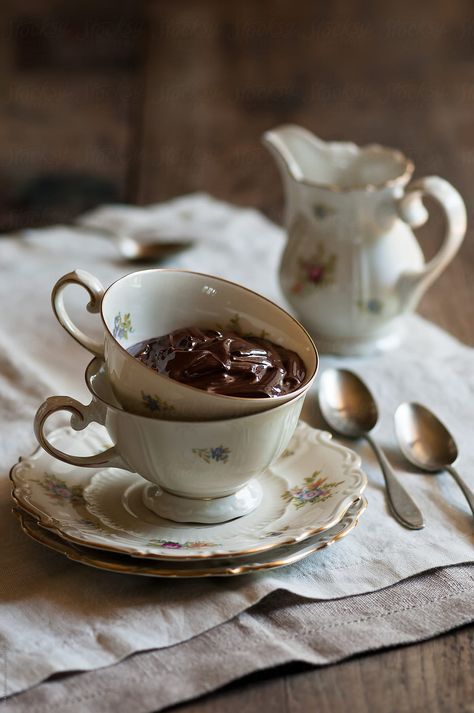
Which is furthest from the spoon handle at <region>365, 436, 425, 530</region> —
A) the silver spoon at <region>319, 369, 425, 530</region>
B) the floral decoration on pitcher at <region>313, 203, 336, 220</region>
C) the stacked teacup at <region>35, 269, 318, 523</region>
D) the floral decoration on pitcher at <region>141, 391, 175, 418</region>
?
the floral decoration on pitcher at <region>313, 203, 336, 220</region>

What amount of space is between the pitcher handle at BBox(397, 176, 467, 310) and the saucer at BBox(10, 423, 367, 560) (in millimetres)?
343

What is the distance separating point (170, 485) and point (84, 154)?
4.23 feet

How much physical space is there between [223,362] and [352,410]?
0.30m

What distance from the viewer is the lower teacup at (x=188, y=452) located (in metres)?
0.75

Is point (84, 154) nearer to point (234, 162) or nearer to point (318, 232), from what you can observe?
point (234, 162)

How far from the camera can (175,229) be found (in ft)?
5.22

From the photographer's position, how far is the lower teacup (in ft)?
2.47

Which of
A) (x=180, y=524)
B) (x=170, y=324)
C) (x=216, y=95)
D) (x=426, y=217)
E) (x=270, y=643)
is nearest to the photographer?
(x=270, y=643)

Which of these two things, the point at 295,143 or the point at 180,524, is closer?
the point at 180,524

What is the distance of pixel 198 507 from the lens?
32.0 inches

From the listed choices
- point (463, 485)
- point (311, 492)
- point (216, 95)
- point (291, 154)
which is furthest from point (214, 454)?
point (216, 95)

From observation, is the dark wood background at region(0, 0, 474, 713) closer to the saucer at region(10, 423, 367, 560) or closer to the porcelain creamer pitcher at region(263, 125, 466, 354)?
the porcelain creamer pitcher at region(263, 125, 466, 354)

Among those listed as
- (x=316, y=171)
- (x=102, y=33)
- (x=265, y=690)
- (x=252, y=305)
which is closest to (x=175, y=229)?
(x=316, y=171)

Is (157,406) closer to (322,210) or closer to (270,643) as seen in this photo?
(270,643)
